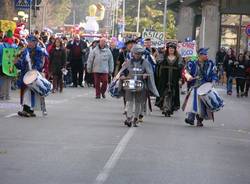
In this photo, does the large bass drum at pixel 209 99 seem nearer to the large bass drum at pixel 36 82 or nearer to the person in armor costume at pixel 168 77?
the person in armor costume at pixel 168 77

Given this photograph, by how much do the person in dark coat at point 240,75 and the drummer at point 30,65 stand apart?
16.4 meters

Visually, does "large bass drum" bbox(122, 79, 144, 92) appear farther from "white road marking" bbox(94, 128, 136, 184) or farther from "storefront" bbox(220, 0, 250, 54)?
"storefront" bbox(220, 0, 250, 54)

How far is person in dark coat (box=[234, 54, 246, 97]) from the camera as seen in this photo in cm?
3275

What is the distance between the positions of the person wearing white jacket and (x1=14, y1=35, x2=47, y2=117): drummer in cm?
748

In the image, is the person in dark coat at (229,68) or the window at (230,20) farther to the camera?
Result: the window at (230,20)

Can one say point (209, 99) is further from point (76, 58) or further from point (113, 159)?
point (76, 58)

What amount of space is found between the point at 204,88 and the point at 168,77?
7.07 feet

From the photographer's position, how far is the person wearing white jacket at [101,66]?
25.3 metres

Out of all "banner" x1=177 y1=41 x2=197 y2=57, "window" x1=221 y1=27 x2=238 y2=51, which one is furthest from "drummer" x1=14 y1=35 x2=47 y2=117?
"window" x1=221 y1=27 x2=238 y2=51

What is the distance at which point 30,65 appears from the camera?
57.4 ft

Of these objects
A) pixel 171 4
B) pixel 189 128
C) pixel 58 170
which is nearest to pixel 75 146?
pixel 58 170

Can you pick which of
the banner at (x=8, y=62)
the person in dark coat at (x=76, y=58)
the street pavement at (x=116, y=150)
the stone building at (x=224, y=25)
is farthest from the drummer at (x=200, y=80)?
the stone building at (x=224, y=25)

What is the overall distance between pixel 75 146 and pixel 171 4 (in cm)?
5940

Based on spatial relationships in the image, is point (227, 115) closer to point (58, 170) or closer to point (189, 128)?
point (189, 128)
